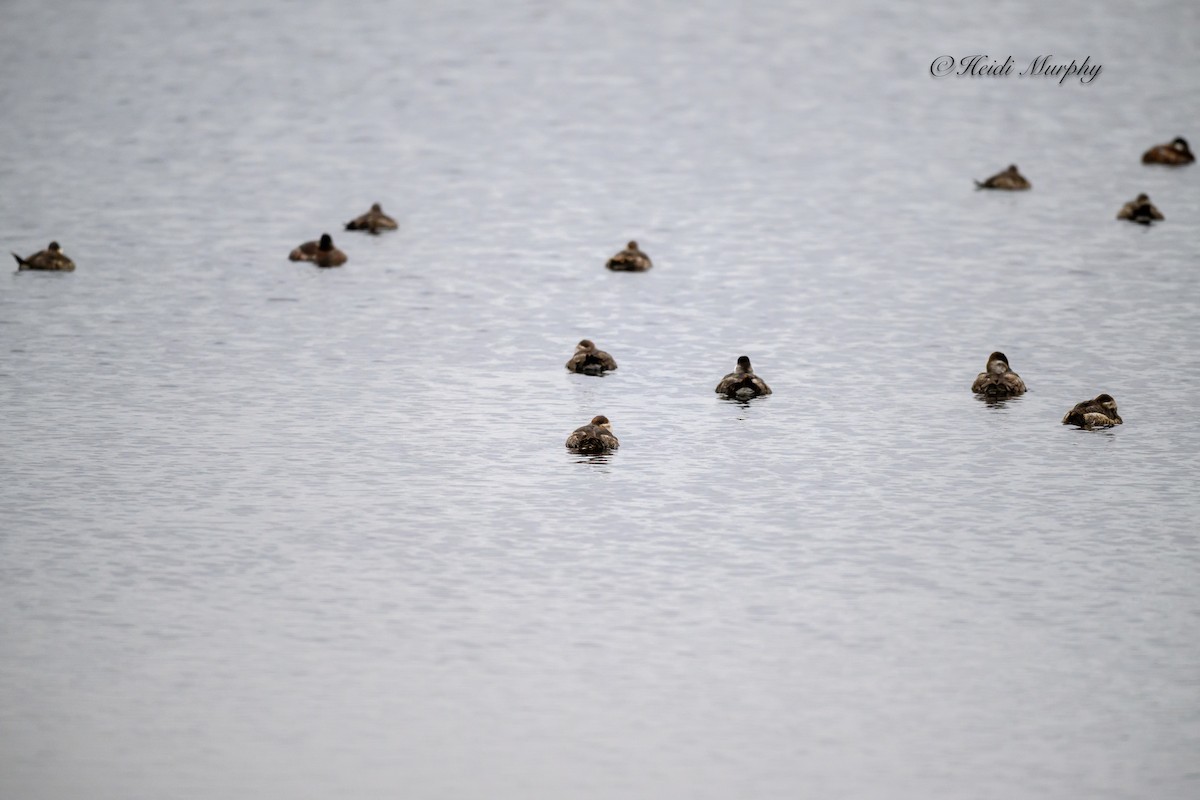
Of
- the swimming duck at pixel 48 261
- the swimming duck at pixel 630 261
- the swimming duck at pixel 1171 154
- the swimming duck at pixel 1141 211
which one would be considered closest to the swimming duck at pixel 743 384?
the swimming duck at pixel 630 261

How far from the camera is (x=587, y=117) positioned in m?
62.5

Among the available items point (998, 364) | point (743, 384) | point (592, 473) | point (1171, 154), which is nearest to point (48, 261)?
point (743, 384)

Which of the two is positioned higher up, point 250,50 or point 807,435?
point 250,50

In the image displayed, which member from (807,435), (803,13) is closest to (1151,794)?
(807,435)

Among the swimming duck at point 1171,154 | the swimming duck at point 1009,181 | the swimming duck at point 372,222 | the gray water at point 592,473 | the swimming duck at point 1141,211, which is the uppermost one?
the swimming duck at point 1171,154

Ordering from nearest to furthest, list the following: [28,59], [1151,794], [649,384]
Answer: [1151,794] < [649,384] < [28,59]

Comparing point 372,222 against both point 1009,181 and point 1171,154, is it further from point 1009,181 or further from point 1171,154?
point 1171,154

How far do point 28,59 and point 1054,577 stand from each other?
188 feet

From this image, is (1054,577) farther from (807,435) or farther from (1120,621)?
(807,435)

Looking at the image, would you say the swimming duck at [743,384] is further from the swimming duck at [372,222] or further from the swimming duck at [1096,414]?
the swimming duck at [372,222]

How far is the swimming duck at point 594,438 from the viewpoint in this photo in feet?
85.7

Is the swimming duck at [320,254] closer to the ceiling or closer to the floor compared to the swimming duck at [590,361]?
closer to the ceiling

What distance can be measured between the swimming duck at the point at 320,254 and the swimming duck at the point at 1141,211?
1839cm

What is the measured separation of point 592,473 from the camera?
25359 millimetres
